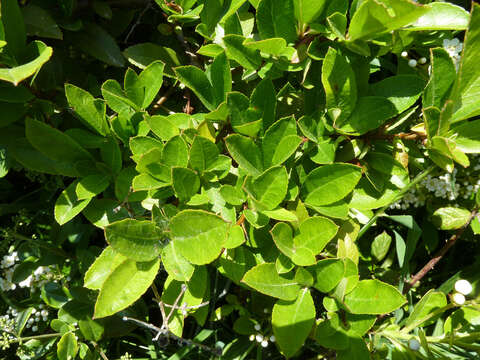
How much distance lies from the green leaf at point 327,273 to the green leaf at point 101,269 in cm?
45

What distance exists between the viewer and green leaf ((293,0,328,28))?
840mm

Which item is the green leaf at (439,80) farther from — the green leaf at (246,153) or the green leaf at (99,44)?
the green leaf at (99,44)

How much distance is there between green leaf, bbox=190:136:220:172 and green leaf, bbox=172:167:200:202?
0.03 m

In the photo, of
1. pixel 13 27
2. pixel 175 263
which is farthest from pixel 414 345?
pixel 13 27

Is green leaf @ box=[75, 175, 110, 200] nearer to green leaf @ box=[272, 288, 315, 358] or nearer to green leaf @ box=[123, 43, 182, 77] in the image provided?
green leaf @ box=[123, 43, 182, 77]

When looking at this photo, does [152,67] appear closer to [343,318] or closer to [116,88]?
[116,88]

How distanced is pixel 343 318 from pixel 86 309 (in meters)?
0.76

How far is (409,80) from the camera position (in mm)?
932

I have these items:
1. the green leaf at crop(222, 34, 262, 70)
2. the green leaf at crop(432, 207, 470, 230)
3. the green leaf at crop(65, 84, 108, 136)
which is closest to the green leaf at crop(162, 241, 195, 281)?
the green leaf at crop(65, 84, 108, 136)

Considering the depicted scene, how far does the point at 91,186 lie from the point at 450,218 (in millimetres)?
1025

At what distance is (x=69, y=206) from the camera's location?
1009mm

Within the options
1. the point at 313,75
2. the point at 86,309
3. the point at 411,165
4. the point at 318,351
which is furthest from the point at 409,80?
the point at 86,309

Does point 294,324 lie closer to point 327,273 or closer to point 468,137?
point 327,273

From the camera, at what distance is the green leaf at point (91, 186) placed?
0.96 m
